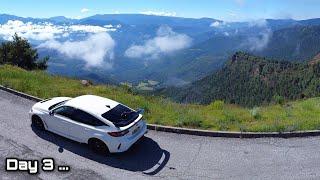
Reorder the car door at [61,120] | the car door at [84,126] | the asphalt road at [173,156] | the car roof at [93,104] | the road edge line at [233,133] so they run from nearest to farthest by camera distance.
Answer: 1. the asphalt road at [173,156]
2. the car door at [84,126]
3. the car roof at [93,104]
4. the car door at [61,120]
5. the road edge line at [233,133]

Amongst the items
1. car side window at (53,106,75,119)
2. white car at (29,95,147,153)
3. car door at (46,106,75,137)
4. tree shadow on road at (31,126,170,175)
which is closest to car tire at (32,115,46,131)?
white car at (29,95,147,153)

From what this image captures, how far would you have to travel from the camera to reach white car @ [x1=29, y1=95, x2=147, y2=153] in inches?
555

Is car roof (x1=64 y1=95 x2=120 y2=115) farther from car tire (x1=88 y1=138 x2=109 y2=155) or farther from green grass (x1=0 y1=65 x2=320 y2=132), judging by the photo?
green grass (x1=0 y1=65 x2=320 y2=132)

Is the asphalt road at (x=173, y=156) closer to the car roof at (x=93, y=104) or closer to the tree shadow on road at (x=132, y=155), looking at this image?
the tree shadow on road at (x=132, y=155)

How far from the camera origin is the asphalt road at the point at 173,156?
1323 centimetres

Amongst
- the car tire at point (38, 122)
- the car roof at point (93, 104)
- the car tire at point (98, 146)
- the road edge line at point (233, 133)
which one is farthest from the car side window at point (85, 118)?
the road edge line at point (233, 133)

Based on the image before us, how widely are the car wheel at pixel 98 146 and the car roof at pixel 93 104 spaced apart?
0.97 metres

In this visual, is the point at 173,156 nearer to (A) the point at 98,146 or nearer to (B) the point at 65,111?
(A) the point at 98,146

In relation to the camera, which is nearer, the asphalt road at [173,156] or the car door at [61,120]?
the asphalt road at [173,156]

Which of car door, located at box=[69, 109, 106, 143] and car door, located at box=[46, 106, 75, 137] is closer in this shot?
car door, located at box=[69, 109, 106, 143]

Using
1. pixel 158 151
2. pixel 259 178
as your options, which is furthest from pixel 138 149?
pixel 259 178

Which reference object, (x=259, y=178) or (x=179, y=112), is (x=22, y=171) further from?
(x=179, y=112)

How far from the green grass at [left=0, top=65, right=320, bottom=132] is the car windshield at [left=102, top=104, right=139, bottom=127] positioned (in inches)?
105

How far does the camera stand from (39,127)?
16.2 metres
